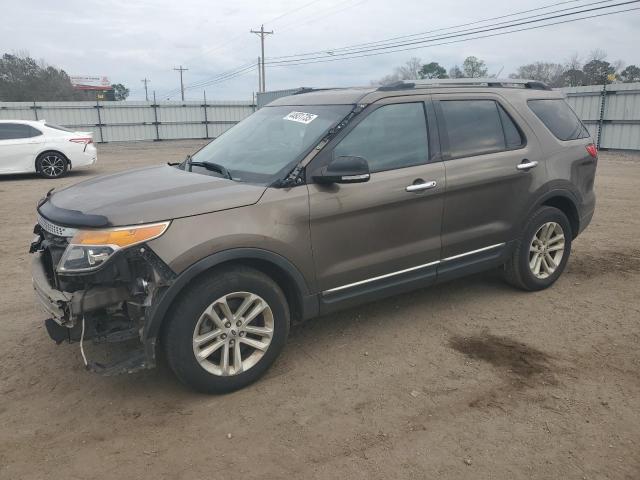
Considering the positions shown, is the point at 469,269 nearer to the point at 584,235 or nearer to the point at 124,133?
the point at 584,235

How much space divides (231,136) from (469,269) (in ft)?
7.52

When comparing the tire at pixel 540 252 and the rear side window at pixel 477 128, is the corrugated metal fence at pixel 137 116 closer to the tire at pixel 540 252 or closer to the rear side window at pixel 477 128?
the rear side window at pixel 477 128

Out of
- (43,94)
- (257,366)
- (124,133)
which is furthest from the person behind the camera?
(43,94)

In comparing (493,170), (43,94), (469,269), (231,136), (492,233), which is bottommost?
(469,269)

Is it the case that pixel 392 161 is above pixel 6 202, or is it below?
above

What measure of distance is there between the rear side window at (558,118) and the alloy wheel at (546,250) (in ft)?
2.83

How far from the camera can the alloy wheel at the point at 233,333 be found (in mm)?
3217

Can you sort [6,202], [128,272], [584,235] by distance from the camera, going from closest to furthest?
[128,272], [584,235], [6,202]

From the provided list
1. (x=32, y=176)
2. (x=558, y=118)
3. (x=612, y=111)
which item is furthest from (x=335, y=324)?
(x=612, y=111)

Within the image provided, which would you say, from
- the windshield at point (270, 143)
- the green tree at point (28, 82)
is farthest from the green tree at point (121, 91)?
the windshield at point (270, 143)

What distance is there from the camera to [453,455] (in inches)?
109

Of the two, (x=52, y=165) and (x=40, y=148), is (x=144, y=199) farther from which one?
(x=52, y=165)

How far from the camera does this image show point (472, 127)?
440cm

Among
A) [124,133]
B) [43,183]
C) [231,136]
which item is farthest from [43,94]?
[231,136]
